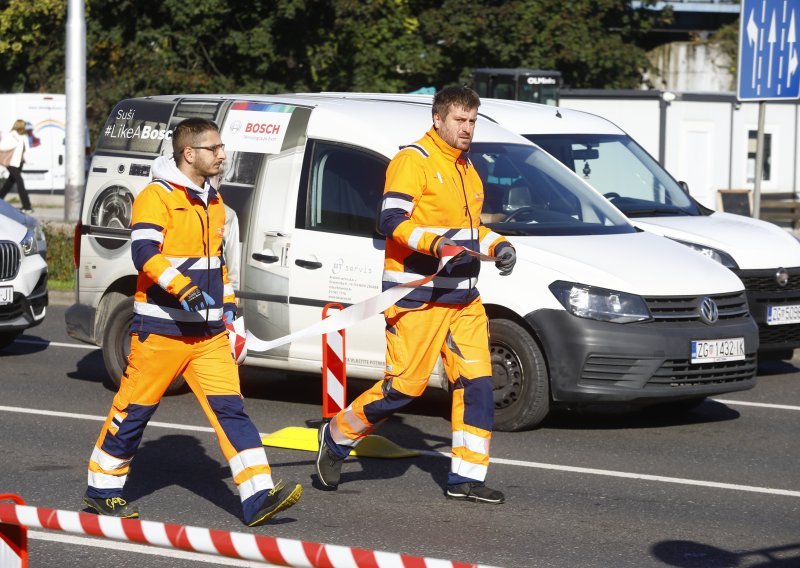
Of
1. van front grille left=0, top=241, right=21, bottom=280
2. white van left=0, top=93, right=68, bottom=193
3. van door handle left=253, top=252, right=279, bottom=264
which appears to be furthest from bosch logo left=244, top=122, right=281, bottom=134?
white van left=0, top=93, right=68, bottom=193

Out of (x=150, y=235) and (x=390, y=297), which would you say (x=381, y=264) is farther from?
(x=150, y=235)

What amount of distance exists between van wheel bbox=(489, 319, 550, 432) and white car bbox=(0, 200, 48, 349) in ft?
15.0

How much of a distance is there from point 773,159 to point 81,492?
25670 millimetres

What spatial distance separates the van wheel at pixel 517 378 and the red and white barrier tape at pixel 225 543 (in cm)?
461

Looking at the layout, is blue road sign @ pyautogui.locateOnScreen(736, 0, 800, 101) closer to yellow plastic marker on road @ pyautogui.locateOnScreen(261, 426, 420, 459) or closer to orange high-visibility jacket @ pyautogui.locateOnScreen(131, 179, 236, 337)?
yellow plastic marker on road @ pyautogui.locateOnScreen(261, 426, 420, 459)

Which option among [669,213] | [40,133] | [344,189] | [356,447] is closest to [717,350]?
[356,447]

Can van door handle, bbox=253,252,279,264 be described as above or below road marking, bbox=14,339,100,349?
above

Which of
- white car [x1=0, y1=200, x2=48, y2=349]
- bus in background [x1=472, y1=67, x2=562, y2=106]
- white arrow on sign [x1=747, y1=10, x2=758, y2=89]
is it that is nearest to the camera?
white car [x1=0, y1=200, x2=48, y2=349]

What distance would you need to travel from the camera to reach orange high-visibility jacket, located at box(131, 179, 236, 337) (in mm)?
6430

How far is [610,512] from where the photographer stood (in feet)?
23.2

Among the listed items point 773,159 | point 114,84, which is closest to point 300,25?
point 114,84

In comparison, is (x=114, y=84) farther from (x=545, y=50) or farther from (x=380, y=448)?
(x=380, y=448)

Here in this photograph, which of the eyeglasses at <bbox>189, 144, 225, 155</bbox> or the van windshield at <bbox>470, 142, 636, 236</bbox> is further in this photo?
the van windshield at <bbox>470, 142, 636, 236</bbox>

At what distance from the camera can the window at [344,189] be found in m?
9.29
